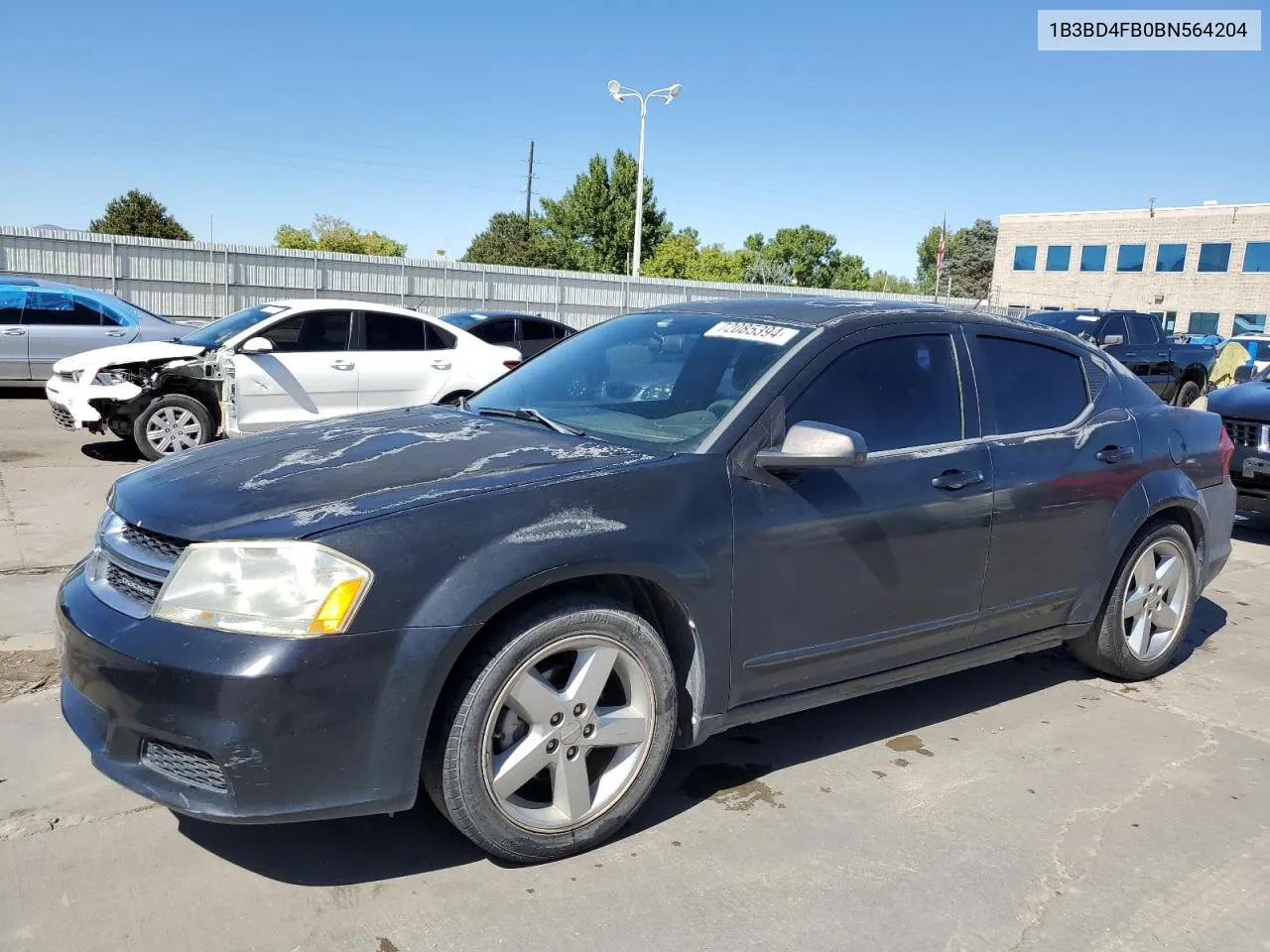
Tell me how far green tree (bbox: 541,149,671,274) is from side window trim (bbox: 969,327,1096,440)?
5977cm

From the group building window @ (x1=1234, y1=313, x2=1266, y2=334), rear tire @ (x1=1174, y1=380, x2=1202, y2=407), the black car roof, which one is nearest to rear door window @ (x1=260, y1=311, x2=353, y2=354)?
the black car roof

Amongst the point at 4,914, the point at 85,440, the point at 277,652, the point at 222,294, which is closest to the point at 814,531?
the point at 277,652

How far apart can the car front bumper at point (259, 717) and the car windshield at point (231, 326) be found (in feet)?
25.4

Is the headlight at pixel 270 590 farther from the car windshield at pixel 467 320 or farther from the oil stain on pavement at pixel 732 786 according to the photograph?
the car windshield at pixel 467 320

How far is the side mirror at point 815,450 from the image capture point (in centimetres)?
315

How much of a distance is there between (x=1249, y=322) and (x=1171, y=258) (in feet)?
17.2

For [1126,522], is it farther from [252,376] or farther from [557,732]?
[252,376]

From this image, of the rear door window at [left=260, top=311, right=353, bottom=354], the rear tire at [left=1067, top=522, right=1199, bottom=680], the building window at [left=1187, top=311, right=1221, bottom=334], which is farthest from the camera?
the building window at [left=1187, top=311, right=1221, bottom=334]

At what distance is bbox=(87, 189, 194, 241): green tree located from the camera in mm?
54862

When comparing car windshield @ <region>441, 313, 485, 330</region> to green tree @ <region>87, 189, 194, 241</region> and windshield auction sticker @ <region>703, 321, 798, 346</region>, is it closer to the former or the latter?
windshield auction sticker @ <region>703, 321, 798, 346</region>

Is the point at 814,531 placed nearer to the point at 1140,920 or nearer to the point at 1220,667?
the point at 1140,920

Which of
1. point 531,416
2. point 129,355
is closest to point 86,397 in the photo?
point 129,355

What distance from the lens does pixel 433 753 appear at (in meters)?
2.73

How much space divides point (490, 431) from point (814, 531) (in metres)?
1.16
